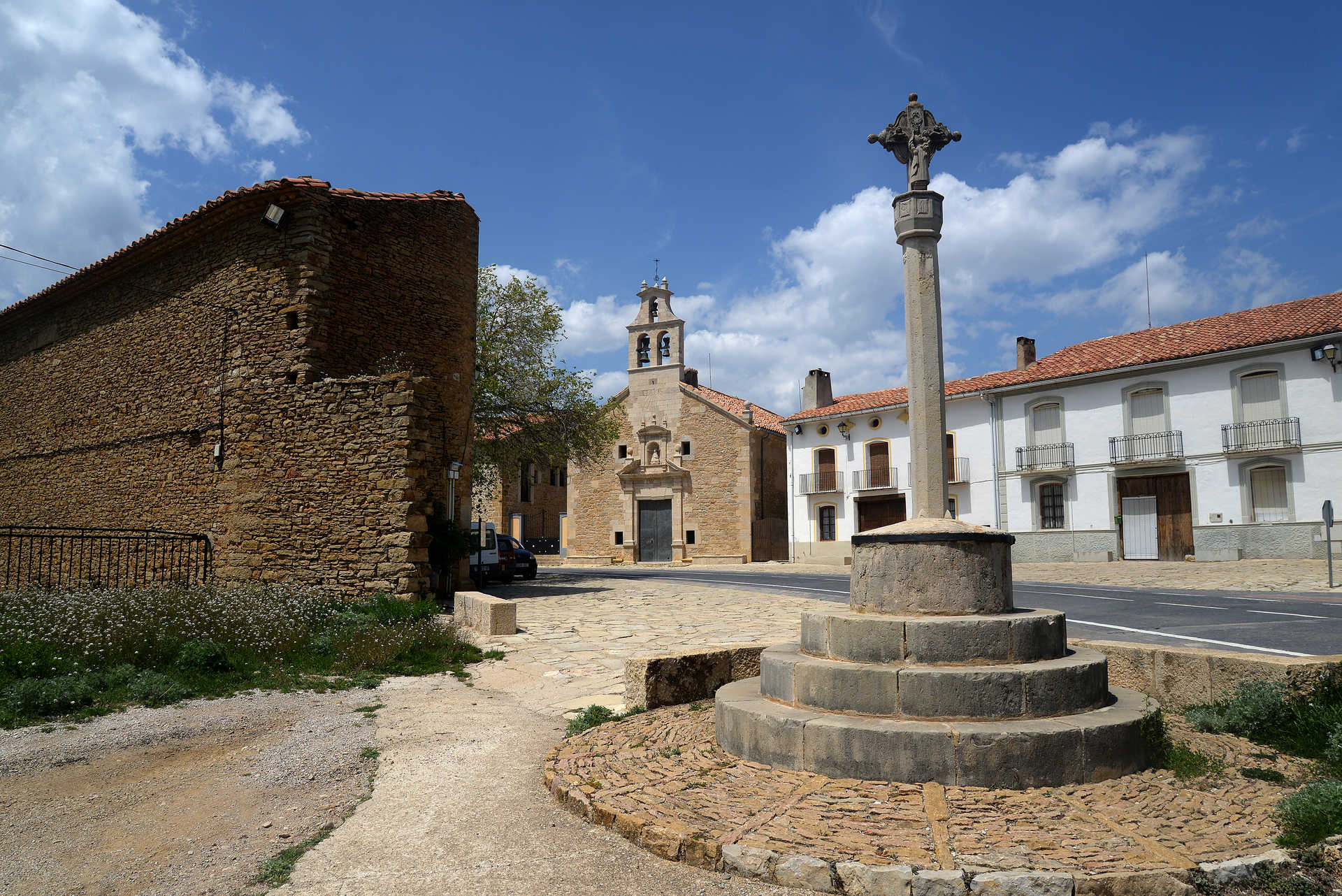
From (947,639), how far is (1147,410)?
23.8m

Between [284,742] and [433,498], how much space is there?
8437 mm

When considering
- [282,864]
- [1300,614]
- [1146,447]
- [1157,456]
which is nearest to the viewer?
[282,864]

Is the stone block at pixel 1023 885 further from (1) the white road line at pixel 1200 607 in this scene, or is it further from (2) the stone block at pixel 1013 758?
(1) the white road line at pixel 1200 607

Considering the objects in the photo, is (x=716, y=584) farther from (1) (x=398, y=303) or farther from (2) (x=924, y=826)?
(2) (x=924, y=826)

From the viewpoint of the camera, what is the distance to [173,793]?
14.4 feet

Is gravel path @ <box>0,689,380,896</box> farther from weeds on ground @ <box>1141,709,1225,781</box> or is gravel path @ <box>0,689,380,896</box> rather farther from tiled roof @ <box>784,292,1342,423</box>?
tiled roof @ <box>784,292,1342,423</box>

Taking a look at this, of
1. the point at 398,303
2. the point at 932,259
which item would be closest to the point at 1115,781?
the point at 932,259

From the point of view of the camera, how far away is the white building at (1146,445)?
21.4 m

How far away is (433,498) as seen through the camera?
44.4ft

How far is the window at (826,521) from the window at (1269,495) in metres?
13.6

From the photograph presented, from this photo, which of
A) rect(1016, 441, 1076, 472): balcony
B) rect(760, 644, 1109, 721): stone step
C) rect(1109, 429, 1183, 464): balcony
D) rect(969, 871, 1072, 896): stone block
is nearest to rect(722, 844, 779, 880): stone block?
rect(969, 871, 1072, 896): stone block

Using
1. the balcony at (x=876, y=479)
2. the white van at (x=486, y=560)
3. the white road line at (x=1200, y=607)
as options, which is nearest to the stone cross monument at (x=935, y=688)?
the white road line at (x=1200, y=607)

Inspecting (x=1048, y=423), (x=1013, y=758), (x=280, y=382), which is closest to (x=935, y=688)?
(x=1013, y=758)

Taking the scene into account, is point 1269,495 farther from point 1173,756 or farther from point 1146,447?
point 1173,756
